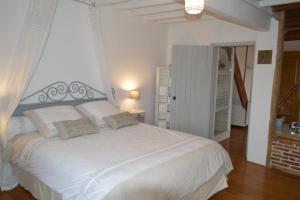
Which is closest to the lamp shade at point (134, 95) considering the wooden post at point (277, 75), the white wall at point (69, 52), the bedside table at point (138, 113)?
the bedside table at point (138, 113)

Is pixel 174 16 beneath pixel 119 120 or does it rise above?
above

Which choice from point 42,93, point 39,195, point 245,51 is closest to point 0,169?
point 39,195

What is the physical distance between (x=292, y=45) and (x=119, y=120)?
2.99m

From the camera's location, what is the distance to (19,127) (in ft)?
10.4

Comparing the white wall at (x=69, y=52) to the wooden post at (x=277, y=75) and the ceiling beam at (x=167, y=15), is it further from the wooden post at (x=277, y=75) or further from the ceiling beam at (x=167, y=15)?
the wooden post at (x=277, y=75)

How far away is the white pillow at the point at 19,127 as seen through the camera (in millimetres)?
3100

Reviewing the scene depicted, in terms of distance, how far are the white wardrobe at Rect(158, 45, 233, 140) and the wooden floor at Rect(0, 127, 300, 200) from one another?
996mm

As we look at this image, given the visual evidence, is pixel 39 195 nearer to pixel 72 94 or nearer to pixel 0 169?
pixel 0 169

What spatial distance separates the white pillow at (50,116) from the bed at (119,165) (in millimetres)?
95

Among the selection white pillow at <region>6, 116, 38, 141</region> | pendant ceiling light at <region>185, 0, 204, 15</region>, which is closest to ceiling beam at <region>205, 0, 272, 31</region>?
pendant ceiling light at <region>185, 0, 204, 15</region>

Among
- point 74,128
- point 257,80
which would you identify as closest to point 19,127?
point 74,128

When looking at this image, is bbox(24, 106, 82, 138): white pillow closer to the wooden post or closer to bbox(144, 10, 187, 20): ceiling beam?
bbox(144, 10, 187, 20): ceiling beam

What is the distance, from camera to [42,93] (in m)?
3.59

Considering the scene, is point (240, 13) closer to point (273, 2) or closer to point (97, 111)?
point (273, 2)
